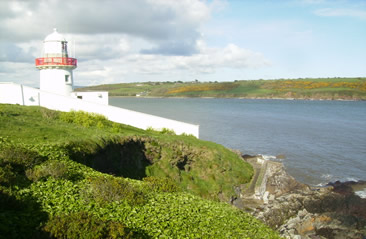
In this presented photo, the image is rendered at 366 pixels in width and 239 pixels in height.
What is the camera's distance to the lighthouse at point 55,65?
29.4 meters

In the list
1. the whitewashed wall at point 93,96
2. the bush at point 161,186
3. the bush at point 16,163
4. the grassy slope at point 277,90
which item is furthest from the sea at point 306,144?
the grassy slope at point 277,90

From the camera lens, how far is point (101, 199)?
8320mm

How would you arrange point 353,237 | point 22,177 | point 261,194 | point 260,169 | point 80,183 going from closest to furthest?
point 22,177 < point 80,183 < point 353,237 < point 261,194 < point 260,169

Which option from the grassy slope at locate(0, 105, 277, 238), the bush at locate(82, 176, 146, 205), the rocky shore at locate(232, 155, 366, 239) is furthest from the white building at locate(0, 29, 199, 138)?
the bush at locate(82, 176, 146, 205)

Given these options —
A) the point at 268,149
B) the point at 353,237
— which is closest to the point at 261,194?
the point at 353,237

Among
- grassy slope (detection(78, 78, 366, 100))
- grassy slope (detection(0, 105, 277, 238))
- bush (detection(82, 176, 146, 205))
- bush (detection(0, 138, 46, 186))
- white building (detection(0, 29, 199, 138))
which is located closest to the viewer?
grassy slope (detection(0, 105, 277, 238))

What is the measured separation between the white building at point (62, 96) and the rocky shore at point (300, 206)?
31.6 ft

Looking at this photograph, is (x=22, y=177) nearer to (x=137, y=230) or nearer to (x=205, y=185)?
(x=137, y=230)

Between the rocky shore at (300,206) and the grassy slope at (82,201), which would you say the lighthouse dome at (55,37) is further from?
the rocky shore at (300,206)

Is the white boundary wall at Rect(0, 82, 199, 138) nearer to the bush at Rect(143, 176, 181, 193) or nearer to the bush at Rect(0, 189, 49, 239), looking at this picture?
the bush at Rect(143, 176, 181, 193)

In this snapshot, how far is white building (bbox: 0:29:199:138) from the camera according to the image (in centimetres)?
2452

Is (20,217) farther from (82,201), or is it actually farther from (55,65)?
(55,65)

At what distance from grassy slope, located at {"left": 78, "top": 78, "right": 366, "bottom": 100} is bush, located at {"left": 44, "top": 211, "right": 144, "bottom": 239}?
143m

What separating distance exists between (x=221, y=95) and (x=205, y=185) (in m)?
139
